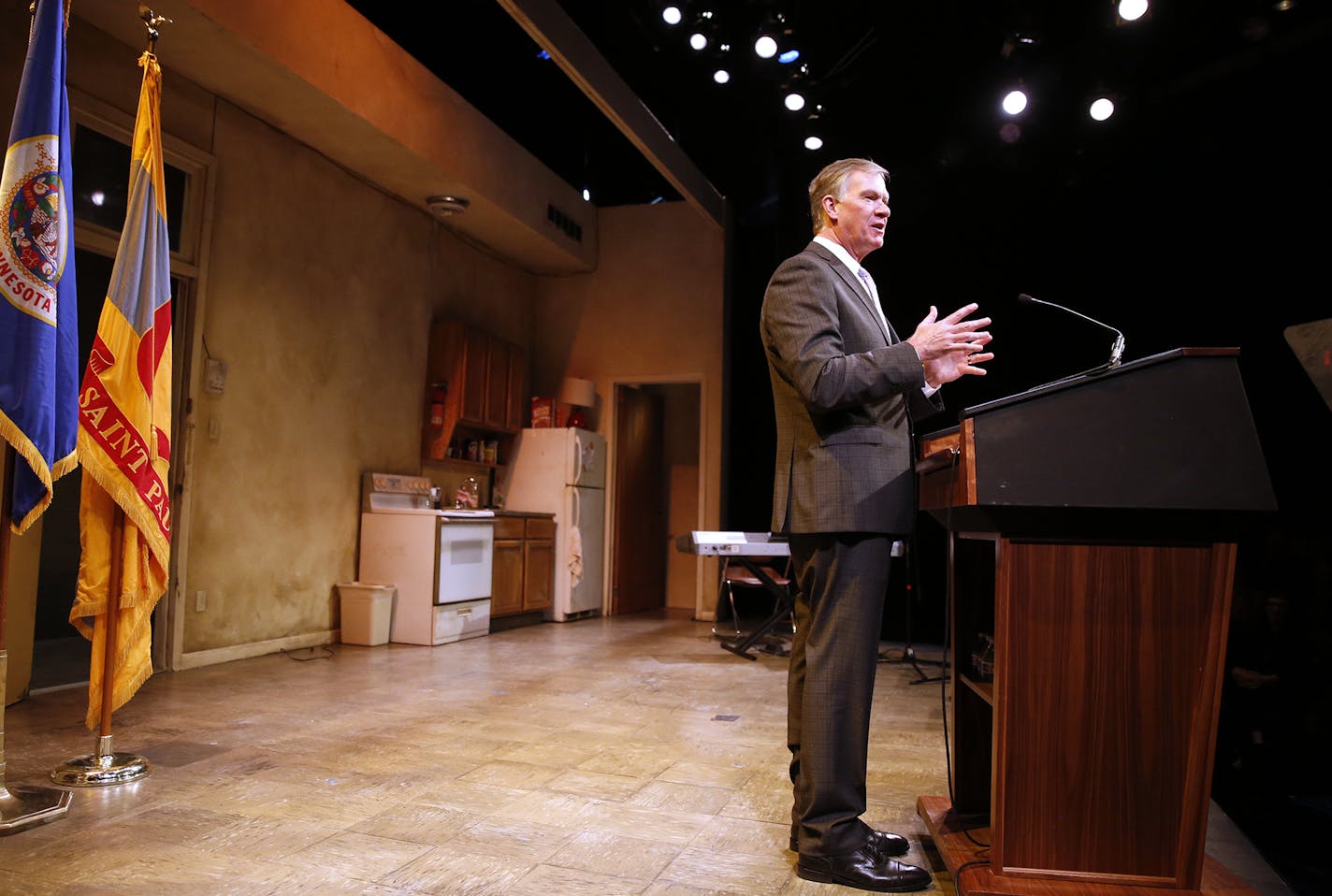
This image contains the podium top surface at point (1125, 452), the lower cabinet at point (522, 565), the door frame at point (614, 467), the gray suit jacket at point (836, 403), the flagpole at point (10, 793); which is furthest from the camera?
the door frame at point (614, 467)

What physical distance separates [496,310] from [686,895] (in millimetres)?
6503

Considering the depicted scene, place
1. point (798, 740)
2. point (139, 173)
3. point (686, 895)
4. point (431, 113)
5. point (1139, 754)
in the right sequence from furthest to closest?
1. point (431, 113)
2. point (139, 173)
3. point (798, 740)
4. point (686, 895)
5. point (1139, 754)

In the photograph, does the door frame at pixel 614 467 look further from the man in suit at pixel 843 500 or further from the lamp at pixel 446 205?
the man in suit at pixel 843 500

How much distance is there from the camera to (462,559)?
6012 mm

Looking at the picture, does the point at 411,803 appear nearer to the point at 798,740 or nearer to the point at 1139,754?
the point at 798,740

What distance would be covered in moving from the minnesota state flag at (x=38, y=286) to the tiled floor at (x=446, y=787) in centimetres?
94

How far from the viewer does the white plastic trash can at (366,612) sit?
566 cm

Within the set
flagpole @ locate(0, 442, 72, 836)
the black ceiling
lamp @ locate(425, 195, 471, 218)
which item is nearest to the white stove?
lamp @ locate(425, 195, 471, 218)

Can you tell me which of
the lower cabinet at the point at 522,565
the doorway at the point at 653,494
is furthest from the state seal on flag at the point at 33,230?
the doorway at the point at 653,494

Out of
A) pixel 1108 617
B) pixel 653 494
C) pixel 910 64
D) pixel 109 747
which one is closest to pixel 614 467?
pixel 653 494

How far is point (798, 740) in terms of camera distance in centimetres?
194

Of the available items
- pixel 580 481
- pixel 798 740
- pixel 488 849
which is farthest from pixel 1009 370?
pixel 488 849

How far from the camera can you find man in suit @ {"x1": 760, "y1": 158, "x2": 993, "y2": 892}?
1.76m

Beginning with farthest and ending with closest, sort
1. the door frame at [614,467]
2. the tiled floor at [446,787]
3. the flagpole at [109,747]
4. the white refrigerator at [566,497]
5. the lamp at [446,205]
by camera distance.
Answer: the door frame at [614,467] → the white refrigerator at [566,497] → the lamp at [446,205] → the flagpole at [109,747] → the tiled floor at [446,787]
